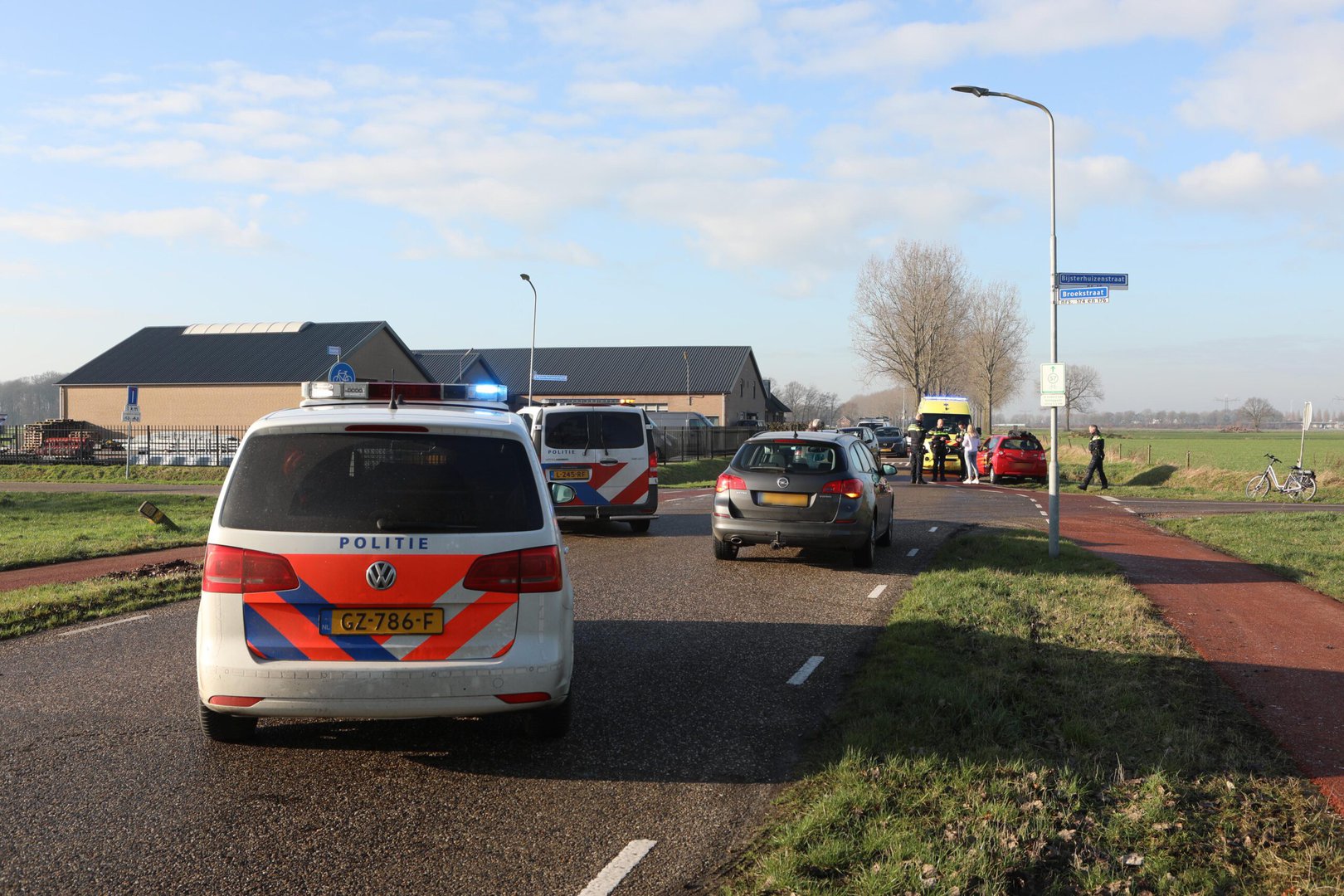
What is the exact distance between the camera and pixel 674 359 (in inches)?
3403

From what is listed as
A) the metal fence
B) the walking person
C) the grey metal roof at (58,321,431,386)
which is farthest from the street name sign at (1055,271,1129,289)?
the grey metal roof at (58,321,431,386)

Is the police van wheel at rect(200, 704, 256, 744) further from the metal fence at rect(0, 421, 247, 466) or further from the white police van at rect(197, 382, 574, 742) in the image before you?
the metal fence at rect(0, 421, 247, 466)

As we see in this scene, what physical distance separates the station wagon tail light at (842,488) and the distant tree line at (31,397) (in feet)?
513

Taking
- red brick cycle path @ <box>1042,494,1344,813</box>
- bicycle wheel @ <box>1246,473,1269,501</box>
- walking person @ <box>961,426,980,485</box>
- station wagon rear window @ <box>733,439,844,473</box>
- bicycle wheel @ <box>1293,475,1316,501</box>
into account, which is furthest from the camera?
walking person @ <box>961,426,980,485</box>

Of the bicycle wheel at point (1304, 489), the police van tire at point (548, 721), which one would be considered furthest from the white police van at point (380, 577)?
the bicycle wheel at point (1304, 489)

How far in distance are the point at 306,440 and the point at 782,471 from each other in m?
7.75

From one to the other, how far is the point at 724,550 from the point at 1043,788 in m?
8.03

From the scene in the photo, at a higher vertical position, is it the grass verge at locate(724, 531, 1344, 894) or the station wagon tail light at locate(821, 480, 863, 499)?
the station wagon tail light at locate(821, 480, 863, 499)

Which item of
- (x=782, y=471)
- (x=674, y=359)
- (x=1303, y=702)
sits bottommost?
(x=1303, y=702)

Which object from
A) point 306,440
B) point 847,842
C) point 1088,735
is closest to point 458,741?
point 306,440

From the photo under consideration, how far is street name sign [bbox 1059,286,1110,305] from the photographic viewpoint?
12938 mm

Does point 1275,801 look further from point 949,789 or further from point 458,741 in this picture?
point 458,741

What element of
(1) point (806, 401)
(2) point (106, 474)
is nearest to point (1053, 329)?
Result: (2) point (106, 474)

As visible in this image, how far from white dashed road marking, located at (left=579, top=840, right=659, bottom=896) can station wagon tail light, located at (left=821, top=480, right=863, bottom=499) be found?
7.98 m
